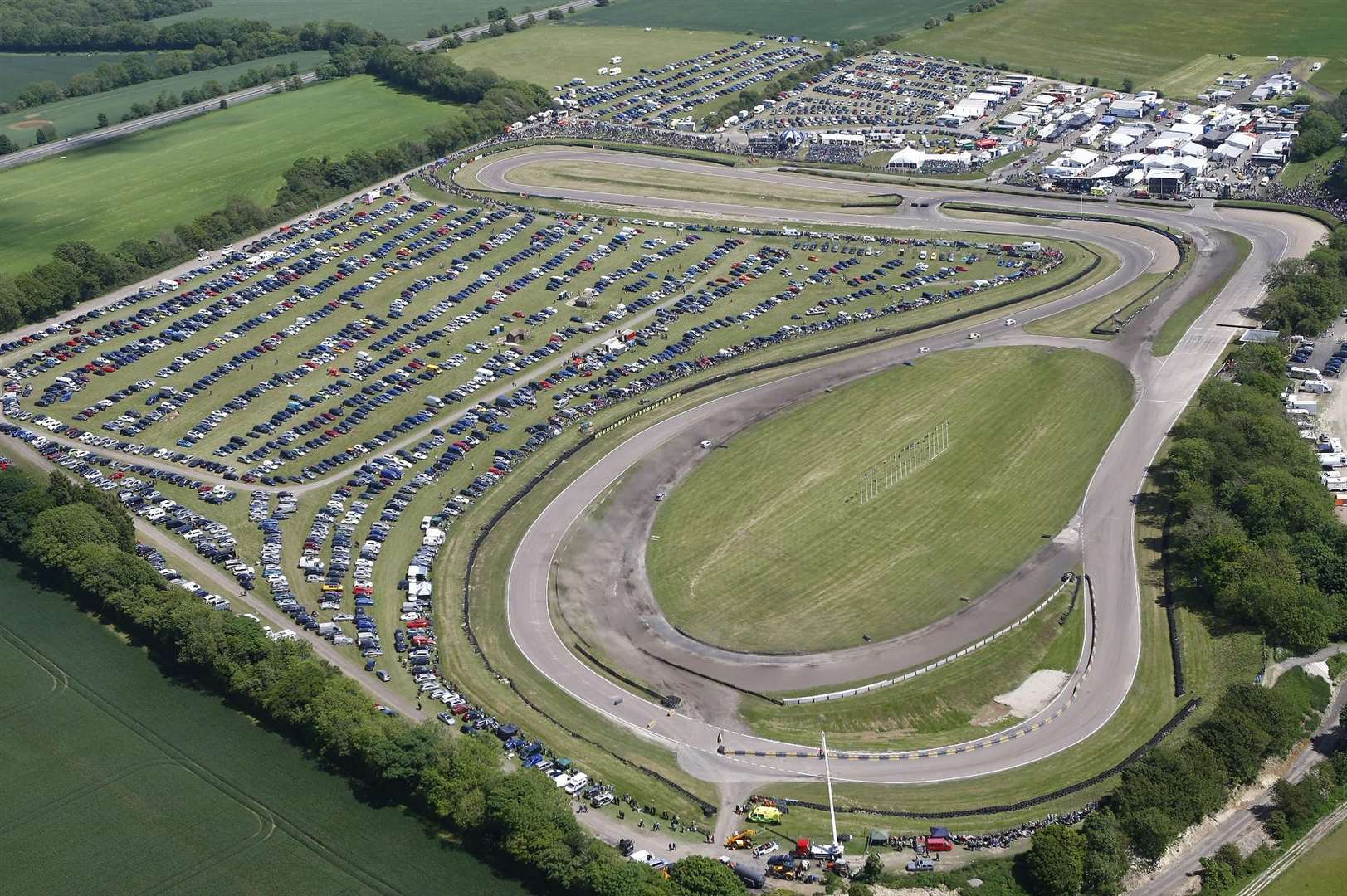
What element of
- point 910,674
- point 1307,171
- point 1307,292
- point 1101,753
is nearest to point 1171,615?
point 1101,753

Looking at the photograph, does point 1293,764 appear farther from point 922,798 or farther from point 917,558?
point 917,558

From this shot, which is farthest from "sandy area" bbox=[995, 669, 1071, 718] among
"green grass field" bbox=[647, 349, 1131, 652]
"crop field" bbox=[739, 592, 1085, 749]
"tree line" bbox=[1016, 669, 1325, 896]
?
"green grass field" bbox=[647, 349, 1131, 652]

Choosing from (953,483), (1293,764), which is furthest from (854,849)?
(953,483)

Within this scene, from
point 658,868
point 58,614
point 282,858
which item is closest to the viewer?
point 658,868

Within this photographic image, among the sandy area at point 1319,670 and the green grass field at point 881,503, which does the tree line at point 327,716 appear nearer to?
the green grass field at point 881,503

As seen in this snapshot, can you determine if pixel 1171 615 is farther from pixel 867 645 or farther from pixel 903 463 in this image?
pixel 903 463
